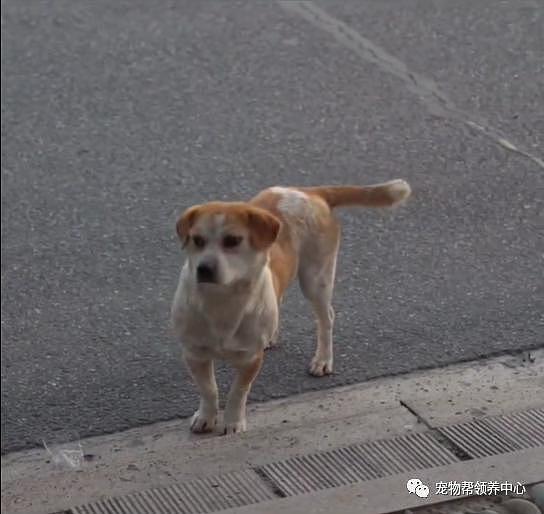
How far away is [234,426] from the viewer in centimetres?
415

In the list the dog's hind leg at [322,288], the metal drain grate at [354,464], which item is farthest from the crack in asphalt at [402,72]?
the metal drain grate at [354,464]

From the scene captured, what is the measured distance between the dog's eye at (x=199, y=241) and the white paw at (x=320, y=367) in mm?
957

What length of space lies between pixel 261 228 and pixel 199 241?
169mm

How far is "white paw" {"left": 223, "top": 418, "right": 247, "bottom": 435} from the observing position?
4133 millimetres

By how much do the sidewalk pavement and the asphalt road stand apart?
0.45ft

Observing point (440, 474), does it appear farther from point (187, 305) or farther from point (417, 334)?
point (417, 334)

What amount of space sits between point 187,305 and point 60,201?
2.00 meters

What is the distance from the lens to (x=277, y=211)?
4215 mm

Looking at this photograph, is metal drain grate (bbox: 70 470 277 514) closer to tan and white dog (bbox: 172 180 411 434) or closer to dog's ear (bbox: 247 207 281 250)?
tan and white dog (bbox: 172 180 411 434)

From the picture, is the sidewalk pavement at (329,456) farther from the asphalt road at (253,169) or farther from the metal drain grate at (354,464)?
the asphalt road at (253,169)

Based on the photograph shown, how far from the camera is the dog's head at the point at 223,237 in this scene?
3.71 m

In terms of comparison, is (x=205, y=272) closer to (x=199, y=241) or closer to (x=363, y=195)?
(x=199, y=241)

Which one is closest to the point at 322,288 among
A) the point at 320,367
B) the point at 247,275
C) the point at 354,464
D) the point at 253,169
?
the point at 320,367

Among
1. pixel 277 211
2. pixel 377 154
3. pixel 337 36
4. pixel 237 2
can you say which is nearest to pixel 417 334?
pixel 277 211
